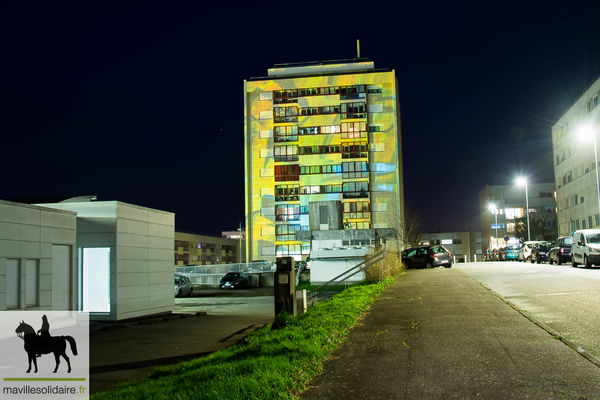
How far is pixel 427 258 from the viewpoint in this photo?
33.4 metres

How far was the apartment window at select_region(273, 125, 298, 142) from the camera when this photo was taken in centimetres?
8631

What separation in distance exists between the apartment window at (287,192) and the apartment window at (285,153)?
4624 millimetres

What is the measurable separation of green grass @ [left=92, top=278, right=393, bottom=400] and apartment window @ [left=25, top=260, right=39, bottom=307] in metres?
8.49

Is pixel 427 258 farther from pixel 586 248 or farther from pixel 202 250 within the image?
pixel 202 250

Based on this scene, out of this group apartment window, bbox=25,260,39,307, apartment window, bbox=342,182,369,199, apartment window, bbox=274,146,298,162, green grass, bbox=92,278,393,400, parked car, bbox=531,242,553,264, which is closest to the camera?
green grass, bbox=92,278,393,400

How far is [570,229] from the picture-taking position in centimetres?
6906

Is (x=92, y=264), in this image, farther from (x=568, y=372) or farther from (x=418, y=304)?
(x=568, y=372)

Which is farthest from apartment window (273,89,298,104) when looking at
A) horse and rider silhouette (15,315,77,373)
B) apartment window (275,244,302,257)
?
horse and rider silhouette (15,315,77,373)

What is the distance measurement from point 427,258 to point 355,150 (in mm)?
53442

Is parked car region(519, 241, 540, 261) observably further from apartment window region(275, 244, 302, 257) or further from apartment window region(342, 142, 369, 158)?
apartment window region(275, 244, 302, 257)

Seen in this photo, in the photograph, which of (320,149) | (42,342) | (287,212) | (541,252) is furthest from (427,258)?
(320,149)

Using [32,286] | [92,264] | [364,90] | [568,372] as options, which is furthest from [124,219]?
[364,90]

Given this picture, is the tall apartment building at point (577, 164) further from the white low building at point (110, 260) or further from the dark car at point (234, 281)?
the white low building at point (110, 260)

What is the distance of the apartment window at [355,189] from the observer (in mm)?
84562
